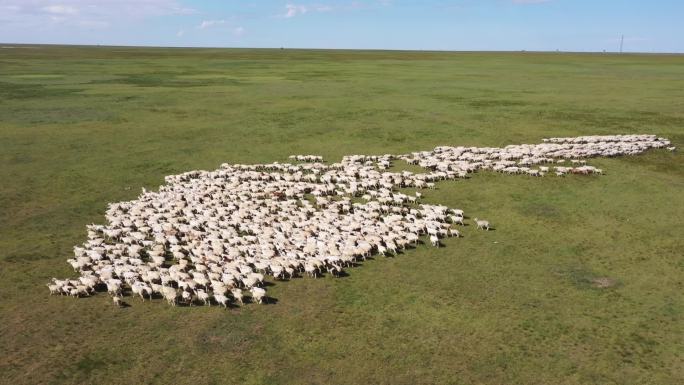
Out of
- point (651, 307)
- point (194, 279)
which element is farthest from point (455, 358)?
point (194, 279)

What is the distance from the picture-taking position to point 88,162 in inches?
957

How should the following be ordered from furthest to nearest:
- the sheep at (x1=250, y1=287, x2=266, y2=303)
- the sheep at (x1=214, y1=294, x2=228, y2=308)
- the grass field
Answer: the sheep at (x1=250, y1=287, x2=266, y2=303)
the sheep at (x1=214, y1=294, x2=228, y2=308)
the grass field

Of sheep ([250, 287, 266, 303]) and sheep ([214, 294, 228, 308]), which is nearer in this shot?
sheep ([214, 294, 228, 308])

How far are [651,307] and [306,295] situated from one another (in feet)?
26.3

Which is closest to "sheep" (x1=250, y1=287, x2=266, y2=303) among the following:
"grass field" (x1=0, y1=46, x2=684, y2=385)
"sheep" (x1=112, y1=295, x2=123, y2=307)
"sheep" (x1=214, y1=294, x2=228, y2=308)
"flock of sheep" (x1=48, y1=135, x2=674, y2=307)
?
"flock of sheep" (x1=48, y1=135, x2=674, y2=307)

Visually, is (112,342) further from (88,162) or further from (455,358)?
(88,162)

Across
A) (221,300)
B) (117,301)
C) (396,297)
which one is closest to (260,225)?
(221,300)

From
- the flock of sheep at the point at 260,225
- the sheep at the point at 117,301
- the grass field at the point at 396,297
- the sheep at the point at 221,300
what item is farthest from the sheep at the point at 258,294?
the sheep at the point at 117,301

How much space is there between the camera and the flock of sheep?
1277 centimetres

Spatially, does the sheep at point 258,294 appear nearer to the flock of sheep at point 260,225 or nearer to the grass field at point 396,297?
the flock of sheep at point 260,225

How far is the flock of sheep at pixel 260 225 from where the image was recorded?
12.8 metres

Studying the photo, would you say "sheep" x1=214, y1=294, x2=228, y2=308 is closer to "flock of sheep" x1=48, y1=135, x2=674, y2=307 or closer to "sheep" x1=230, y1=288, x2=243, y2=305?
"flock of sheep" x1=48, y1=135, x2=674, y2=307

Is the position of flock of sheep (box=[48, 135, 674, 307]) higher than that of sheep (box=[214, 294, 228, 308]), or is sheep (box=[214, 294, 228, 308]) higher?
flock of sheep (box=[48, 135, 674, 307])

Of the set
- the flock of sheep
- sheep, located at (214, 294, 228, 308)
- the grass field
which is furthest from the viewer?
the flock of sheep
